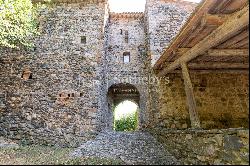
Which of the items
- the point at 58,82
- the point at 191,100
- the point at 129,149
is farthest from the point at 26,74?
the point at 191,100

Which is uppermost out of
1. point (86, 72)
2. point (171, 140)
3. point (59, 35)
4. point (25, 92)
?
point (59, 35)

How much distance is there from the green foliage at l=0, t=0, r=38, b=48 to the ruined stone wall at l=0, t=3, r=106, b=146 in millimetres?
762

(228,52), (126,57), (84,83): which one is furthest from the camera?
(126,57)

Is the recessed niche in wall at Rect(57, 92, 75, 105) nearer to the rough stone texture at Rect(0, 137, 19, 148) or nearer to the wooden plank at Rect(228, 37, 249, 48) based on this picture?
the rough stone texture at Rect(0, 137, 19, 148)

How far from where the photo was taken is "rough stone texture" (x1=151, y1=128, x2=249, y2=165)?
3.90 m

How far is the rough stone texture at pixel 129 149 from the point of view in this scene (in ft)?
18.6

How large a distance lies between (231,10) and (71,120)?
6.20 m

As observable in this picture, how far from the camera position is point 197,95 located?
916cm

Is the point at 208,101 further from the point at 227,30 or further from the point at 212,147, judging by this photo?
the point at 227,30

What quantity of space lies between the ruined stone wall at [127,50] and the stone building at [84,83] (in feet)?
0.15

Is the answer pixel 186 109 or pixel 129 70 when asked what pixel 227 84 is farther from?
pixel 129 70

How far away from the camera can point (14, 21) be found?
8.61 m

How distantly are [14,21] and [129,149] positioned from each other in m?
5.84

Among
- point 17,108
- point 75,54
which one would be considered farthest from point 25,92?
point 75,54
